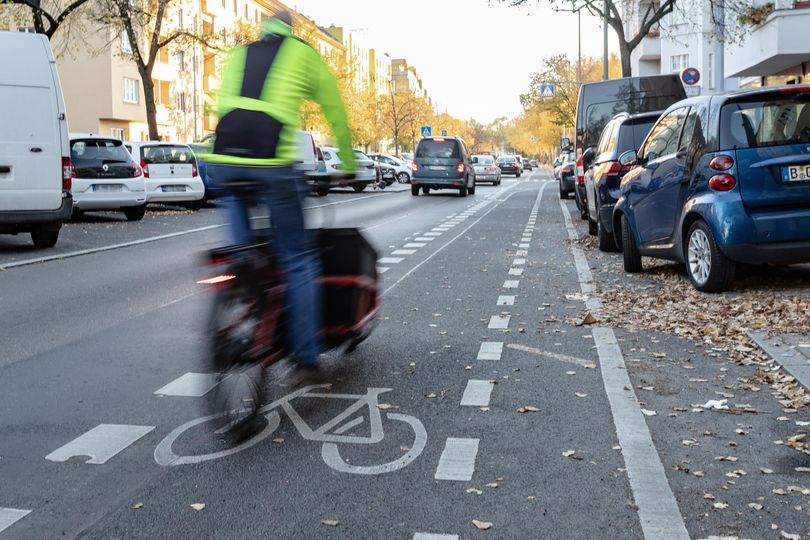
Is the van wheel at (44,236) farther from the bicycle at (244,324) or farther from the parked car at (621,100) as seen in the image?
the bicycle at (244,324)

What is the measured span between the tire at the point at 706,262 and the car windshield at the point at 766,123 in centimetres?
83

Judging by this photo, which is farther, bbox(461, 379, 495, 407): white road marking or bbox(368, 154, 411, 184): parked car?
bbox(368, 154, 411, 184): parked car

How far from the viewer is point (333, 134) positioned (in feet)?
17.7

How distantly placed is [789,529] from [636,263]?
26.0 feet

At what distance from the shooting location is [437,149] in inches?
1358

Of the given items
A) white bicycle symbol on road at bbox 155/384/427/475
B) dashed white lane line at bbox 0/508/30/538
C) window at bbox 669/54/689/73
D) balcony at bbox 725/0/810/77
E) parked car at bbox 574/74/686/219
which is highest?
window at bbox 669/54/689/73

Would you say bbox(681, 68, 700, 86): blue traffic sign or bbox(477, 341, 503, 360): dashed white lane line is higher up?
bbox(681, 68, 700, 86): blue traffic sign

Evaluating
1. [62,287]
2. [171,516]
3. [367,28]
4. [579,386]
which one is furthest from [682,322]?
[367,28]

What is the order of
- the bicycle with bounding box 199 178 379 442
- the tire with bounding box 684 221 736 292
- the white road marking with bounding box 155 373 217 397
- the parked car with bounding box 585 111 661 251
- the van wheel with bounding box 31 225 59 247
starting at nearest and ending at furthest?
1. the bicycle with bounding box 199 178 379 442
2. the white road marking with bounding box 155 373 217 397
3. the tire with bounding box 684 221 736 292
4. the parked car with bounding box 585 111 661 251
5. the van wheel with bounding box 31 225 59 247

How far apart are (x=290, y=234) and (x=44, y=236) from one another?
11.2 metres

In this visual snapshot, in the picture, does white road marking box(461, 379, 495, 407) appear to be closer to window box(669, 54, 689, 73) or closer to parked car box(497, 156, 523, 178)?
window box(669, 54, 689, 73)

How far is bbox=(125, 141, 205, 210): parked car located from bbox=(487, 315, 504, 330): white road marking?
16.9m

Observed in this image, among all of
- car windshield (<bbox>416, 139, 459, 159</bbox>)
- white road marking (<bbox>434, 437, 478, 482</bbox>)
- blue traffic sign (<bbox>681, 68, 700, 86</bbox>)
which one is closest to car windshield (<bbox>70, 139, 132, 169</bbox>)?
blue traffic sign (<bbox>681, 68, 700, 86</bbox>)

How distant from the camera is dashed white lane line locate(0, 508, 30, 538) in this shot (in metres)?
3.61
